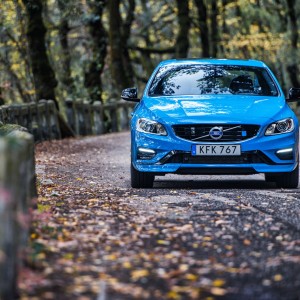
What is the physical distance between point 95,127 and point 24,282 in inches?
979

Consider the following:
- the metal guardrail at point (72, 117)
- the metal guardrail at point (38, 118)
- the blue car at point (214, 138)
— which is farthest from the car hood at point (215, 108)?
the metal guardrail at point (38, 118)

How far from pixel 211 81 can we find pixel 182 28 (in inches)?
878

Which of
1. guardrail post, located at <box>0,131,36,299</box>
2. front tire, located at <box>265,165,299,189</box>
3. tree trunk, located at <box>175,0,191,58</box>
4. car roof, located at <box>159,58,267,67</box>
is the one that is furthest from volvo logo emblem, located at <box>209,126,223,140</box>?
tree trunk, located at <box>175,0,191,58</box>

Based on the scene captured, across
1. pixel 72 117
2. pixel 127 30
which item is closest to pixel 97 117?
pixel 72 117

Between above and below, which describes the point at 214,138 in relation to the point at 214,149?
above

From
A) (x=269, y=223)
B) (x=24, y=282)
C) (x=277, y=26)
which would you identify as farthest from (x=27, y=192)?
(x=277, y=26)

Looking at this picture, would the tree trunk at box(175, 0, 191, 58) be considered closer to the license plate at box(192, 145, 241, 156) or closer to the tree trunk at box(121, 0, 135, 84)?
the tree trunk at box(121, 0, 135, 84)

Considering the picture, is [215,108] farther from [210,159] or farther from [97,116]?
[97,116]

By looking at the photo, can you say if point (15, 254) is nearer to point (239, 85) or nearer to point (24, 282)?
point (24, 282)

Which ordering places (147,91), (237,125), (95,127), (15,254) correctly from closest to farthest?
1. (15,254)
2. (237,125)
3. (147,91)
4. (95,127)

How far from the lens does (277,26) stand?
150 feet

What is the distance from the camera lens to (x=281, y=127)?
35.0 feet

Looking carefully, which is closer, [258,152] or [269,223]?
[269,223]

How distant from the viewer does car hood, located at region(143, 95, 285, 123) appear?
10492 millimetres
